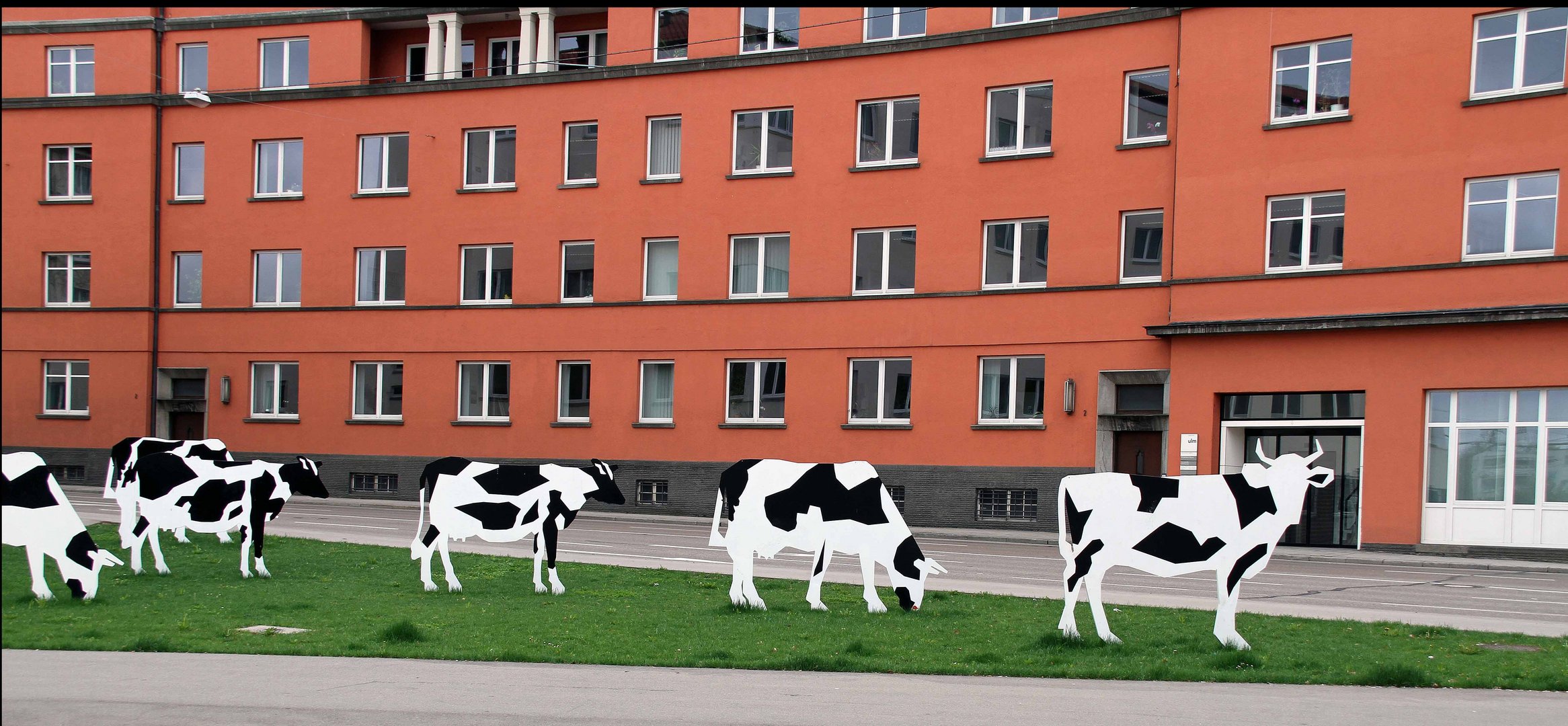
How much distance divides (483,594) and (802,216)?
20094 mm

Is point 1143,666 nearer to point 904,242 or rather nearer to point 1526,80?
point 1526,80

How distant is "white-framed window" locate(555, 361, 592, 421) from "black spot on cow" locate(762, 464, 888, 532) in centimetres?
2248

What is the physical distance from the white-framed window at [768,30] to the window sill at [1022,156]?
6.38 m

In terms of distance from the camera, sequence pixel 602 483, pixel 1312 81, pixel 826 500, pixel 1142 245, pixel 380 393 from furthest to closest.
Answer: pixel 380 393, pixel 1142 245, pixel 1312 81, pixel 602 483, pixel 826 500

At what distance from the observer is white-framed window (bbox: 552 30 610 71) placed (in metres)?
39.2

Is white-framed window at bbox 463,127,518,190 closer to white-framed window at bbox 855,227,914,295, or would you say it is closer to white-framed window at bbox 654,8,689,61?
white-framed window at bbox 654,8,689,61

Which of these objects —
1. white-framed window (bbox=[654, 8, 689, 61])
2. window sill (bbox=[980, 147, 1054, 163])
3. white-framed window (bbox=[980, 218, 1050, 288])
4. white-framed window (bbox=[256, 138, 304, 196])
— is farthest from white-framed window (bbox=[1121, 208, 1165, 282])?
white-framed window (bbox=[256, 138, 304, 196])

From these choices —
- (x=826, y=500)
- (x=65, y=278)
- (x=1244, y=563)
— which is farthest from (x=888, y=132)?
(x=65, y=278)

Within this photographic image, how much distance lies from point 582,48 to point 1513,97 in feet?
80.7

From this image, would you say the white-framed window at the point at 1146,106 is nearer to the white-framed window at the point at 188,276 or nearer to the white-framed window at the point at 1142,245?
the white-framed window at the point at 1142,245

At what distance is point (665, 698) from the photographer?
10047 millimetres

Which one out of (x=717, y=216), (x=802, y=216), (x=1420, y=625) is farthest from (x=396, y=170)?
(x=1420, y=625)

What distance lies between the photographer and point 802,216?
35.2 m

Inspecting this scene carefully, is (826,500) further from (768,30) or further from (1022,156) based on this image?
(768,30)
